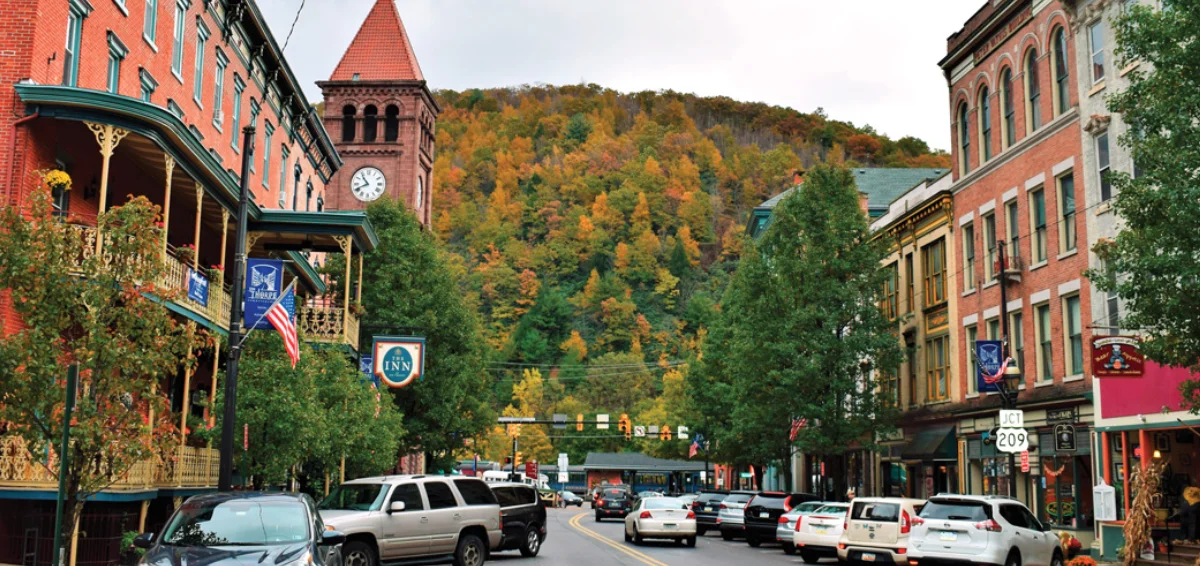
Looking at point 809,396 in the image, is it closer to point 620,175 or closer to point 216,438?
point 216,438

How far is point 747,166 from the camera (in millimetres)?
186000

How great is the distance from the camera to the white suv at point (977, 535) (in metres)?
20.6

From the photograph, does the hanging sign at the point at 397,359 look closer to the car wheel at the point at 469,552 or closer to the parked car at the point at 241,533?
the car wheel at the point at 469,552

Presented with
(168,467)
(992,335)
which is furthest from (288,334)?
(992,335)

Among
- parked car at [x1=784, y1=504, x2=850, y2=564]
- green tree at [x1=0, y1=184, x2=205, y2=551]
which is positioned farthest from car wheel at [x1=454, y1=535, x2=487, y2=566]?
parked car at [x1=784, y1=504, x2=850, y2=564]

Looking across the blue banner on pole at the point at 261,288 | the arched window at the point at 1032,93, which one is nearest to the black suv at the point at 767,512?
the arched window at the point at 1032,93

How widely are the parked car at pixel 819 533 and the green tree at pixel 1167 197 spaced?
34.8 feet

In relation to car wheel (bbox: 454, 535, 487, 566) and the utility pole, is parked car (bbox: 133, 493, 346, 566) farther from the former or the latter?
car wheel (bbox: 454, 535, 487, 566)

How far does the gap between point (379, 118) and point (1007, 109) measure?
1925 inches

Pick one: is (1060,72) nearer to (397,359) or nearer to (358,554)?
(397,359)

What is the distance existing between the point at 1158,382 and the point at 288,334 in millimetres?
20254

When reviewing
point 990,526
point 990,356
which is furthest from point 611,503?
point 990,526

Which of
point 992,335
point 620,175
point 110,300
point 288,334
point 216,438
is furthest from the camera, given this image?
point 620,175

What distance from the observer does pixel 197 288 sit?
24.8 meters
